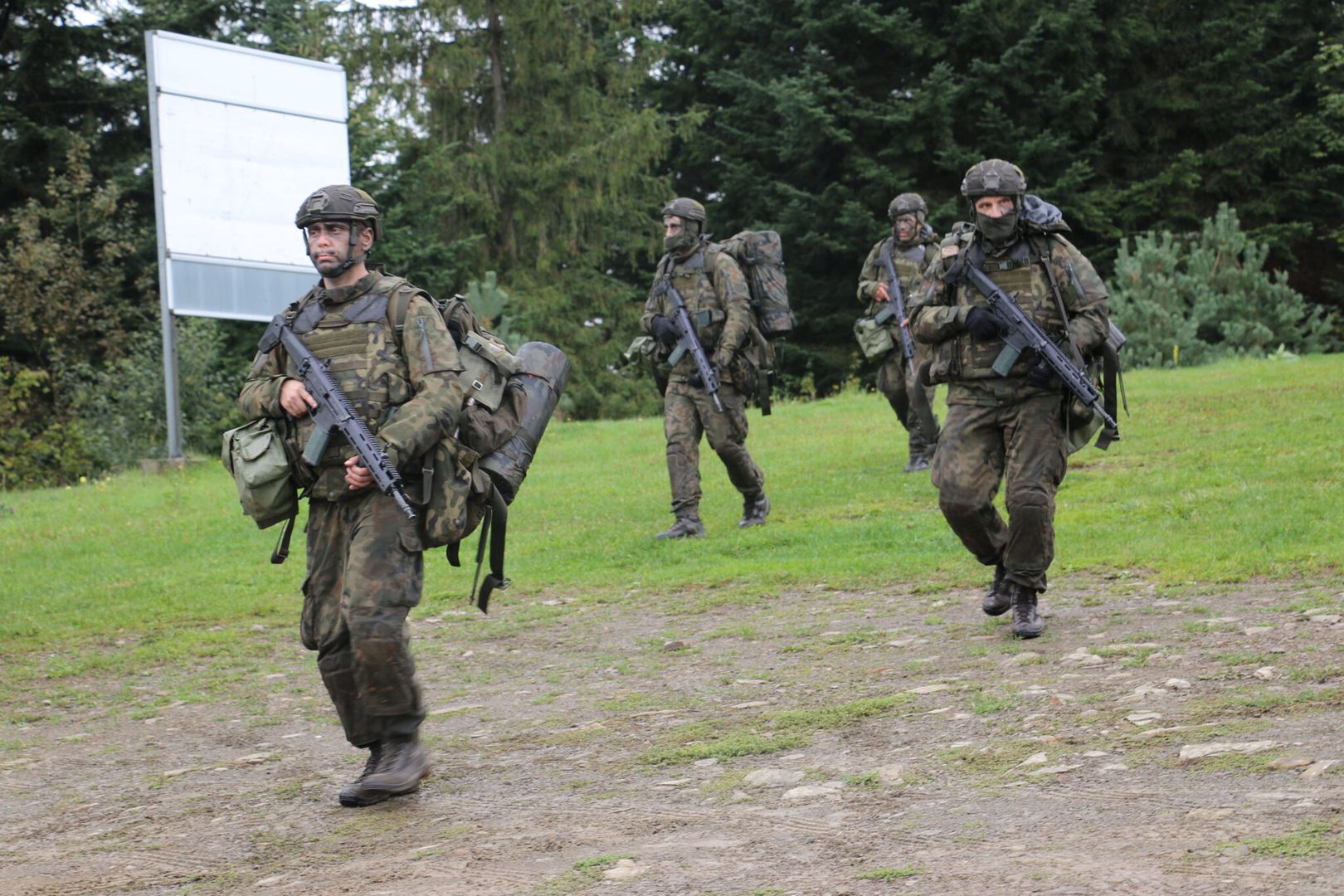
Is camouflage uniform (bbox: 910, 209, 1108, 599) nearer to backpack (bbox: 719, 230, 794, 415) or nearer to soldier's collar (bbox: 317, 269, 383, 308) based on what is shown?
soldier's collar (bbox: 317, 269, 383, 308)

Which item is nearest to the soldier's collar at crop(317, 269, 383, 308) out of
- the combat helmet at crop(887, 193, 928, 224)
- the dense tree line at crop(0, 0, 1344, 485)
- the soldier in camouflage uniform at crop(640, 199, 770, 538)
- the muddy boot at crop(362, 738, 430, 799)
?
the muddy boot at crop(362, 738, 430, 799)

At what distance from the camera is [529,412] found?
21.7ft

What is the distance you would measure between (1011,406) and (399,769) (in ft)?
11.8

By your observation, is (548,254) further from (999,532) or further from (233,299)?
(999,532)

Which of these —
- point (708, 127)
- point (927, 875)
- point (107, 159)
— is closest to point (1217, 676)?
point (927, 875)

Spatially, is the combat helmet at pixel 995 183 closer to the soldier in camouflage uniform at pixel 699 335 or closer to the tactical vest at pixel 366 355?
the tactical vest at pixel 366 355

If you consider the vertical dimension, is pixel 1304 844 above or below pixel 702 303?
below

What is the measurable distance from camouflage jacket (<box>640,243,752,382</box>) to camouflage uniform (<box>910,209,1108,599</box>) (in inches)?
163

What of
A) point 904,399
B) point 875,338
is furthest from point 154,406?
point 875,338

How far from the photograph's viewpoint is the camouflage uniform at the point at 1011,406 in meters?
7.96

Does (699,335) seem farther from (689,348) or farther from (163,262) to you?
(163,262)

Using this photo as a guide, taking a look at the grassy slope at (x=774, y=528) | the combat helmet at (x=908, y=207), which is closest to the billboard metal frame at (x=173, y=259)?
the grassy slope at (x=774, y=528)

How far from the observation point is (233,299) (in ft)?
62.4

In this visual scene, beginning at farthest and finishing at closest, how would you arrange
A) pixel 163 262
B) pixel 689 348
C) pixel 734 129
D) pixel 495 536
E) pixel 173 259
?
1. pixel 734 129
2. pixel 173 259
3. pixel 163 262
4. pixel 689 348
5. pixel 495 536
